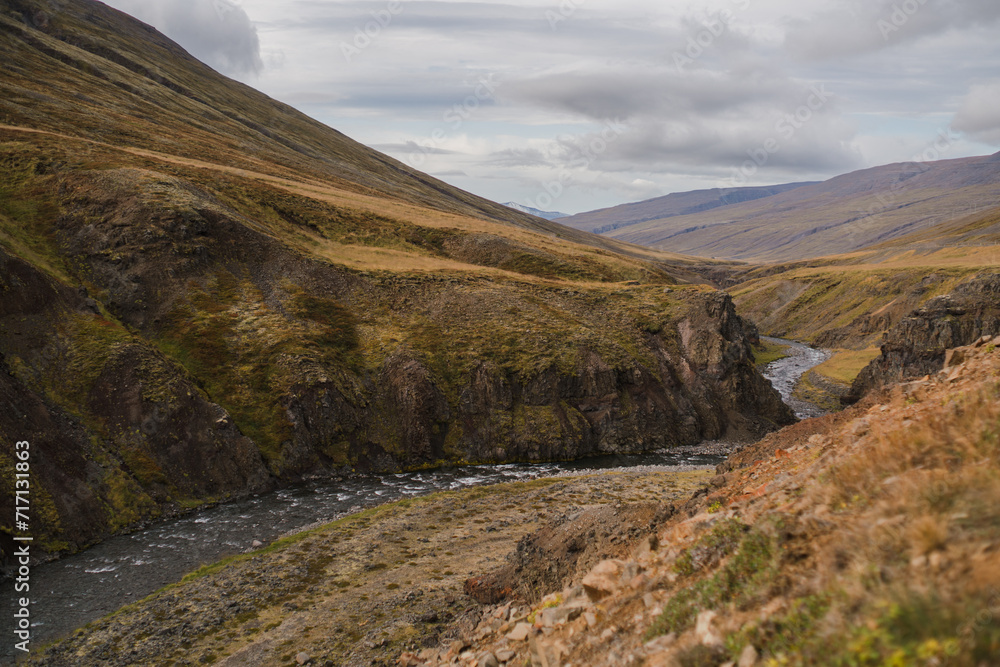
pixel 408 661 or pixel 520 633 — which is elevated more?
pixel 520 633

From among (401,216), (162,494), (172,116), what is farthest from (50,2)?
(162,494)

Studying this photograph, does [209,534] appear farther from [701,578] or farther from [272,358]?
[701,578]

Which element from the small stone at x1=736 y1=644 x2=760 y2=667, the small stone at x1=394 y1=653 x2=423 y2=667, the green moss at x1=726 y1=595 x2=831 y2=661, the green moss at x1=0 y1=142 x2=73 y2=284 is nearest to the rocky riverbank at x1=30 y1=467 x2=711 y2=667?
the small stone at x1=394 y1=653 x2=423 y2=667

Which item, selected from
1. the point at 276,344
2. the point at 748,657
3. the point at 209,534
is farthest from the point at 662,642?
the point at 276,344

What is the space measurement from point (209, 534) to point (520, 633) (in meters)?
27.8

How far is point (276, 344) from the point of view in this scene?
52.2 m

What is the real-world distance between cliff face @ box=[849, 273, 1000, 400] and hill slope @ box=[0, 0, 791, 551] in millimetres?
14603

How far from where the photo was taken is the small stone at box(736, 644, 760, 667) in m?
7.95

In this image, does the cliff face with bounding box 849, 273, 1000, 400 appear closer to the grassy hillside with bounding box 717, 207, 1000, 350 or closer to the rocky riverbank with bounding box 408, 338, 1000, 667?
the grassy hillside with bounding box 717, 207, 1000, 350

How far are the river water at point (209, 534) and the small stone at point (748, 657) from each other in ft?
94.3

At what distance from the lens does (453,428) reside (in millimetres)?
53781

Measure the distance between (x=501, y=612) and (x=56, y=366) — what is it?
40.3 meters

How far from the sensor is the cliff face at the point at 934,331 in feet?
218

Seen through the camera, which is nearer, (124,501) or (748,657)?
(748,657)
